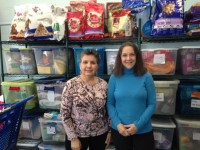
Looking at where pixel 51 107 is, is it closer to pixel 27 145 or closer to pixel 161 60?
pixel 27 145

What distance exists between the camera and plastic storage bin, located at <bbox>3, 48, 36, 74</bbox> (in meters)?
2.45

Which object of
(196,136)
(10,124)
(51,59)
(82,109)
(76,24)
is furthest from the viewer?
(51,59)

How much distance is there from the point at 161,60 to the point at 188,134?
806 millimetres

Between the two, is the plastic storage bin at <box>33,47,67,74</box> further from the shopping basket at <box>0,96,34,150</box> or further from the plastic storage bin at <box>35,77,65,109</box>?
the shopping basket at <box>0,96,34,150</box>

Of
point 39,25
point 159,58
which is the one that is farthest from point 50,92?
point 159,58

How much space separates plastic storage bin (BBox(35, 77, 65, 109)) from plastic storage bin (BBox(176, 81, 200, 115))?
1313 mm

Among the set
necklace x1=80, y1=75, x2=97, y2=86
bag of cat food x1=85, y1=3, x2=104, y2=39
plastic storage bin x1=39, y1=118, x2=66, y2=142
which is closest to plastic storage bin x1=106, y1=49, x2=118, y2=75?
bag of cat food x1=85, y1=3, x2=104, y2=39

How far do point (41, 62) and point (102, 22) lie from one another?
858 millimetres

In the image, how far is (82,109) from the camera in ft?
5.16

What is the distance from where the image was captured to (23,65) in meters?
2.48

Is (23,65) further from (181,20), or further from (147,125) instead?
(181,20)

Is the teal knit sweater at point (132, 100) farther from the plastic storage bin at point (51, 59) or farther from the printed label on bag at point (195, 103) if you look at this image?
the plastic storage bin at point (51, 59)

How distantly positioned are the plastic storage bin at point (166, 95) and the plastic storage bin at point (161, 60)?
0.11 meters

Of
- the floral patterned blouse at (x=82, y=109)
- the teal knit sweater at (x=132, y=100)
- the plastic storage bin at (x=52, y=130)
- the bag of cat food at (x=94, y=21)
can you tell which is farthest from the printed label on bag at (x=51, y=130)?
the bag of cat food at (x=94, y=21)
